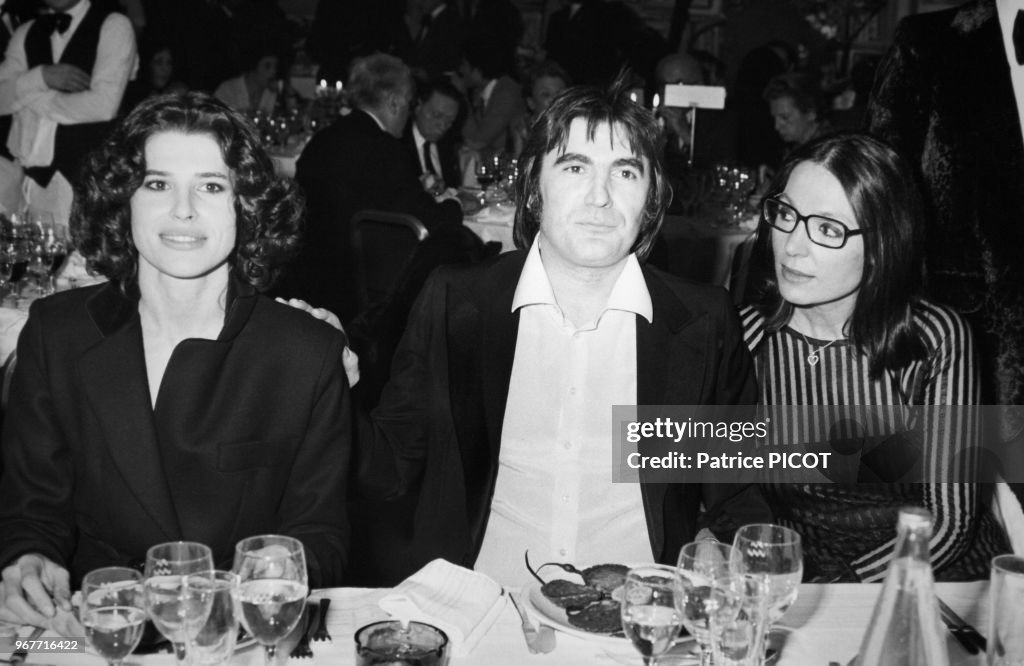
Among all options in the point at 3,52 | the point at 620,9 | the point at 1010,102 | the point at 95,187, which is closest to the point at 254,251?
the point at 95,187

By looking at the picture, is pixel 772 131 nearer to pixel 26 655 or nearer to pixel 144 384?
pixel 144 384

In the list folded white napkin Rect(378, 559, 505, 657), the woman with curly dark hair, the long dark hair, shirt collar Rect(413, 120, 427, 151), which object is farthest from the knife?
shirt collar Rect(413, 120, 427, 151)

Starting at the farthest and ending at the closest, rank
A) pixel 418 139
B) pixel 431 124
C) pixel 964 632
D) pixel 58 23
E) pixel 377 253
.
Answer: pixel 418 139, pixel 431 124, pixel 58 23, pixel 377 253, pixel 964 632

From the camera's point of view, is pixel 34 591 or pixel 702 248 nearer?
pixel 34 591

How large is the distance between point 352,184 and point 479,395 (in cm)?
302

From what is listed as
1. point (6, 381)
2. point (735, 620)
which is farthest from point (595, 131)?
point (6, 381)

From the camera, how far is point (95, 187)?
190 cm

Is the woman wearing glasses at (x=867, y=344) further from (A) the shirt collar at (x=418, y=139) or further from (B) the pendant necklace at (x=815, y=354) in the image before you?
(A) the shirt collar at (x=418, y=139)

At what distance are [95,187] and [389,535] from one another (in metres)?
1.08

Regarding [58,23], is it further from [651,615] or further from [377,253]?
[651,615]

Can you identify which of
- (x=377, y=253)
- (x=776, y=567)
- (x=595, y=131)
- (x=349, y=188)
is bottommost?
(x=776, y=567)

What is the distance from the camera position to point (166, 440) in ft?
6.07

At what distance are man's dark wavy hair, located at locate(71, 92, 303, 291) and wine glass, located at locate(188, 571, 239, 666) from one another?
87 cm

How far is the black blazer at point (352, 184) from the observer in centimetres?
489
